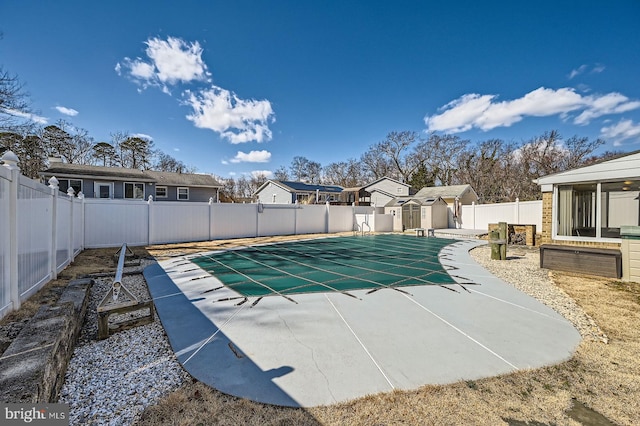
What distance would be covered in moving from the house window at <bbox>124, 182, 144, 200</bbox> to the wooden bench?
22.4 meters

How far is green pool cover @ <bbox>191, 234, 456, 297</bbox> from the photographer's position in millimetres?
5301

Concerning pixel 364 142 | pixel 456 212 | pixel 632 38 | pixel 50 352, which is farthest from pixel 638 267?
pixel 364 142

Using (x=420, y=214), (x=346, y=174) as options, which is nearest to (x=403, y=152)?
(x=346, y=174)

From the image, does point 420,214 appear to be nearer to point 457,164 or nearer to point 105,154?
point 457,164

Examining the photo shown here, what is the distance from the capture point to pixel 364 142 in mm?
40438

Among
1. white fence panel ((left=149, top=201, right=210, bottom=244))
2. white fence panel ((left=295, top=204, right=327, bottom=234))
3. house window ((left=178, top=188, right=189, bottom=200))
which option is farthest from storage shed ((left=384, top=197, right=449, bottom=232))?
house window ((left=178, top=188, right=189, bottom=200))

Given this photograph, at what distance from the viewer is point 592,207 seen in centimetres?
854

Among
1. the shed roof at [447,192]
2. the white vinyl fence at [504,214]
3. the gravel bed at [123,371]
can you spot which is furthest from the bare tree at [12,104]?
the white vinyl fence at [504,214]

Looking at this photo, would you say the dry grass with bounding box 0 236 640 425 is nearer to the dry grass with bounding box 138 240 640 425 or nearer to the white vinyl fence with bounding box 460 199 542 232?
the dry grass with bounding box 138 240 640 425

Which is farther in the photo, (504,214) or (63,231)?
(504,214)

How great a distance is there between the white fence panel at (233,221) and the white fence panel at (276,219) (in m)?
0.37

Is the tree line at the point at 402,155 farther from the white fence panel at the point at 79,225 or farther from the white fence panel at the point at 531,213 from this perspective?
the white fence panel at the point at 531,213

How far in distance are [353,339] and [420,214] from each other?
56.5 feet

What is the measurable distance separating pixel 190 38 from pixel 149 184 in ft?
39.3
